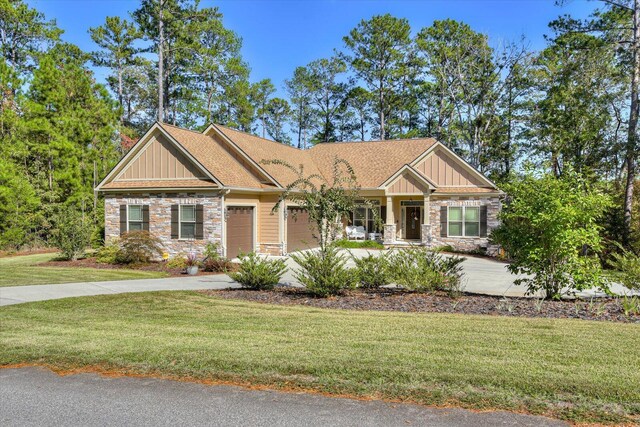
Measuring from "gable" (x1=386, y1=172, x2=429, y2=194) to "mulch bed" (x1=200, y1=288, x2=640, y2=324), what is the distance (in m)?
13.3

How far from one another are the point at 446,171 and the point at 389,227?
13.6ft

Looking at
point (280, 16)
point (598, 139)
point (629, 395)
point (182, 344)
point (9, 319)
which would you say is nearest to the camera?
point (629, 395)

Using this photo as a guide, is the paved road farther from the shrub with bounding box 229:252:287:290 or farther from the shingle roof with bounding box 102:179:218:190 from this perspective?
the shingle roof with bounding box 102:179:218:190

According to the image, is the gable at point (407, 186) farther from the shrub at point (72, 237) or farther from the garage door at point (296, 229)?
the shrub at point (72, 237)

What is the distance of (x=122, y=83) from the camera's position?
124ft

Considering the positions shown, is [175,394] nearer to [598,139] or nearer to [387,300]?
[387,300]

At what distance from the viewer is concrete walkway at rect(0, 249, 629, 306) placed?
1135 centimetres

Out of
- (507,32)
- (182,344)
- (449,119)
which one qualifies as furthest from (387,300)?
(449,119)

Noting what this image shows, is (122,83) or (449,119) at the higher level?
(122,83)

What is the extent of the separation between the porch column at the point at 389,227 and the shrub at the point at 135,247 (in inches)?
453

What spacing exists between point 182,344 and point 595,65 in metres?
23.4

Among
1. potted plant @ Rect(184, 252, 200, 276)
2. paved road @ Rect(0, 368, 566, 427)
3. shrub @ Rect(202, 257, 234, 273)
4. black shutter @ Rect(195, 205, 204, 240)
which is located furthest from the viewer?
black shutter @ Rect(195, 205, 204, 240)

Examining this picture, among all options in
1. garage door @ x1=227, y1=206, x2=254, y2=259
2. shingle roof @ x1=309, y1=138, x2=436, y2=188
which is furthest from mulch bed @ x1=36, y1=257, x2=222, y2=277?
shingle roof @ x1=309, y1=138, x2=436, y2=188

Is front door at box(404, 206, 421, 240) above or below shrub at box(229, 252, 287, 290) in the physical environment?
above
